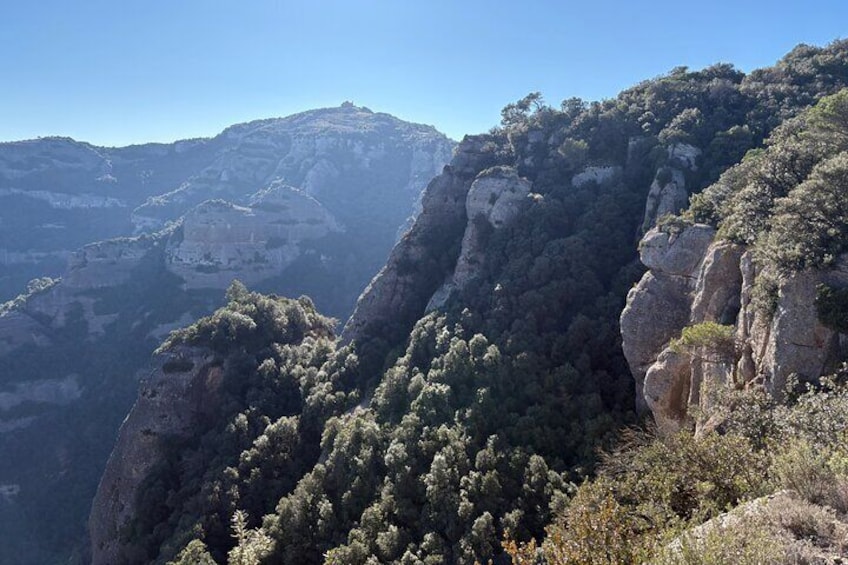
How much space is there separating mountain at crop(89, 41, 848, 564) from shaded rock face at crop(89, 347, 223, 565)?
0.22 metres

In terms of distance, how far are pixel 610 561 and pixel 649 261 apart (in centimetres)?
2270

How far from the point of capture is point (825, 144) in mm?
24344

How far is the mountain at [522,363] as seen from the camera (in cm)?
1807

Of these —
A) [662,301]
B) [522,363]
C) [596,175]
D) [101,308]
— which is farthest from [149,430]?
[101,308]

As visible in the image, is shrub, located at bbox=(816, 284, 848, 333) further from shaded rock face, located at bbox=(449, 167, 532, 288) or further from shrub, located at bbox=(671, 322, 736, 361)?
shaded rock face, located at bbox=(449, 167, 532, 288)

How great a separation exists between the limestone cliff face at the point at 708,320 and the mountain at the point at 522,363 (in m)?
0.10

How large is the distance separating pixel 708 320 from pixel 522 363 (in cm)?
1321

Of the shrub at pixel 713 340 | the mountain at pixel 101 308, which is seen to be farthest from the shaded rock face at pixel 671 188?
the mountain at pixel 101 308

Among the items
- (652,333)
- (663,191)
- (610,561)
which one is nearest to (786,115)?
(663,191)

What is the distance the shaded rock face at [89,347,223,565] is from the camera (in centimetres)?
4153

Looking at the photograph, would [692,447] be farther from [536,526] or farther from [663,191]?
[663,191]

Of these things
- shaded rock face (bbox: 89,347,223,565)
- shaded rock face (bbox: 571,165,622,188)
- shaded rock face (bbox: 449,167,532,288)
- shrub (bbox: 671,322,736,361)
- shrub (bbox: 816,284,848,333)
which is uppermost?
→ shaded rock face (bbox: 571,165,622,188)

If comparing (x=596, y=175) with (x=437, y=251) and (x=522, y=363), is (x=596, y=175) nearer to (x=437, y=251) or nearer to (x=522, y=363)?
(x=437, y=251)

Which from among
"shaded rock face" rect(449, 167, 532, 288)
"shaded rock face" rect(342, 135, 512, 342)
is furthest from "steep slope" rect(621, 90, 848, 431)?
"shaded rock face" rect(342, 135, 512, 342)
